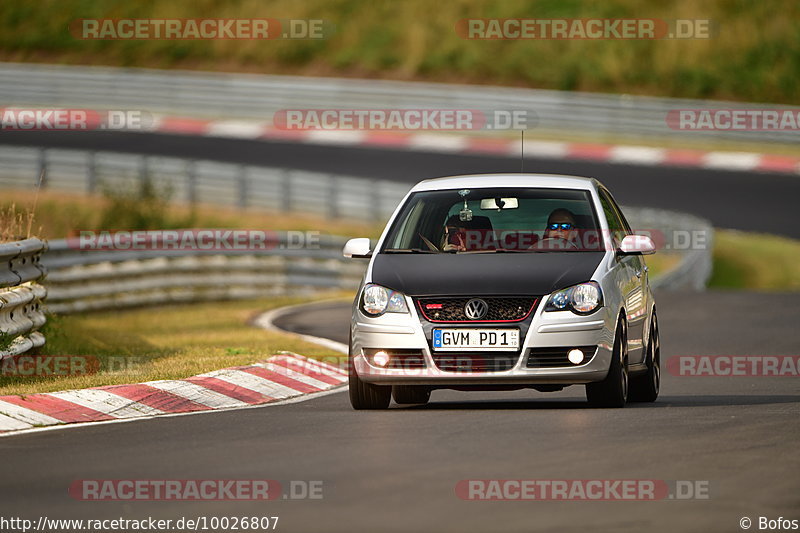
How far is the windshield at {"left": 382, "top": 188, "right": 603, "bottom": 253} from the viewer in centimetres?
1243

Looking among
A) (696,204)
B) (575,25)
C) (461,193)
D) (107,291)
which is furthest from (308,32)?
(461,193)

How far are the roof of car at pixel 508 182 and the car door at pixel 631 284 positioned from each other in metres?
0.23

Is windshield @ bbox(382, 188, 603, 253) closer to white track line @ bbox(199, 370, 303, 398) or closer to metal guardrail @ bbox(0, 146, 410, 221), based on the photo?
white track line @ bbox(199, 370, 303, 398)

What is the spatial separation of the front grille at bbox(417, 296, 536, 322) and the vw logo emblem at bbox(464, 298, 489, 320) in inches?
0.7

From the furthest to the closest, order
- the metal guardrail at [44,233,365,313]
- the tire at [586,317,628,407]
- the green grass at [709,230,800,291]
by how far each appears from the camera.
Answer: the green grass at [709,230,800,291]
the metal guardrail at [44,233,365,313]
the tire at [586,317,628,407]

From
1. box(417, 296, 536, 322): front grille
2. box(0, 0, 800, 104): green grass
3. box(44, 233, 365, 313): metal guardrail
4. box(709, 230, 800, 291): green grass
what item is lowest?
box(709, 230, 800, 291): green grass

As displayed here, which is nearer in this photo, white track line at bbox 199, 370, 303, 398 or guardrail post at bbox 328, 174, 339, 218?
white track line at bbox 199, 370, 303, 398

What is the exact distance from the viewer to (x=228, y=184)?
35.7 metres

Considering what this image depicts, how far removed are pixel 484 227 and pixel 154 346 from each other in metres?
6.06

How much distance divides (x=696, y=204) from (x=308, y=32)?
2192cm

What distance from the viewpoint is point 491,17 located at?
184 ft

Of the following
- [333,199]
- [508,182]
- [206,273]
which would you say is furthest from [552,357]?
[333,199]

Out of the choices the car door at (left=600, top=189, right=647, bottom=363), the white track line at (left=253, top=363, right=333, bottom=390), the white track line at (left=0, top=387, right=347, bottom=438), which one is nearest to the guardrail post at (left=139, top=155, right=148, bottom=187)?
the white track line at (left=253, top=363, right=333, bottom=390)

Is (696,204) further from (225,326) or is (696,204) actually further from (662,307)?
(225,326)
